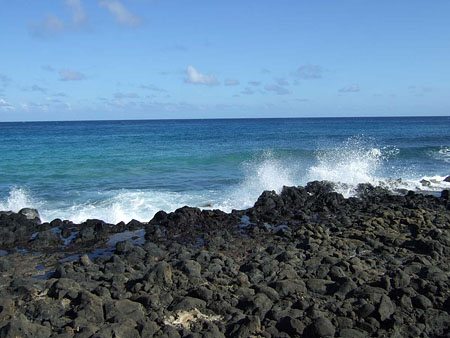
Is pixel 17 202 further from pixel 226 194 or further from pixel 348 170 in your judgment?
pixel 348 170

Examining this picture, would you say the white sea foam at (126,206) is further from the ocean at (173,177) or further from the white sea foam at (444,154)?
the white sea foam at (444,154)

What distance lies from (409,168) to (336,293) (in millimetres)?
22501

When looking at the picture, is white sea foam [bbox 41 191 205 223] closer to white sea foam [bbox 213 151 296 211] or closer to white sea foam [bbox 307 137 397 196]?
white sea foam [bbox 213 151 296 211]

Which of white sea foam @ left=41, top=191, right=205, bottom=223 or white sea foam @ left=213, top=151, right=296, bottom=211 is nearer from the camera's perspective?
white sea foam @ left=41, top=191, right=205, bottom=223

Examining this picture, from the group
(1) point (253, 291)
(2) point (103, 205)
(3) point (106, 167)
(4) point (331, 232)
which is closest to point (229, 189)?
(2) point (103, 205)

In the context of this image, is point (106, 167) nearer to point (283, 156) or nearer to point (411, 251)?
point (283, 156)

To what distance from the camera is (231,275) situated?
9711mm

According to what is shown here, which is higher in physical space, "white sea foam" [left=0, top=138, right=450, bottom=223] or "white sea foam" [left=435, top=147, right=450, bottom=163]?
"white sea foam" [left=0, top=138, right=450, bottom=223]

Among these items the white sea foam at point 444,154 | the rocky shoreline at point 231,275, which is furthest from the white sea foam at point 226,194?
the white sea foam at point 444,154

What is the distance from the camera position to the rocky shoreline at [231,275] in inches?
293

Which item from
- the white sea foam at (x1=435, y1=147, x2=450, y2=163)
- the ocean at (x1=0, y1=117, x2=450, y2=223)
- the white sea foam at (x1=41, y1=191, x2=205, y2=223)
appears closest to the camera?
the white sea foam at (x1=41, y1=191, x2=205, y2=223)

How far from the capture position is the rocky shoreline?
7.45m

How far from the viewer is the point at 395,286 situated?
8609 mm

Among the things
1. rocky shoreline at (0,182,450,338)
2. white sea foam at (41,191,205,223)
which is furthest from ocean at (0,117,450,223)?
rocky shoreline at (0,182,450,338)
